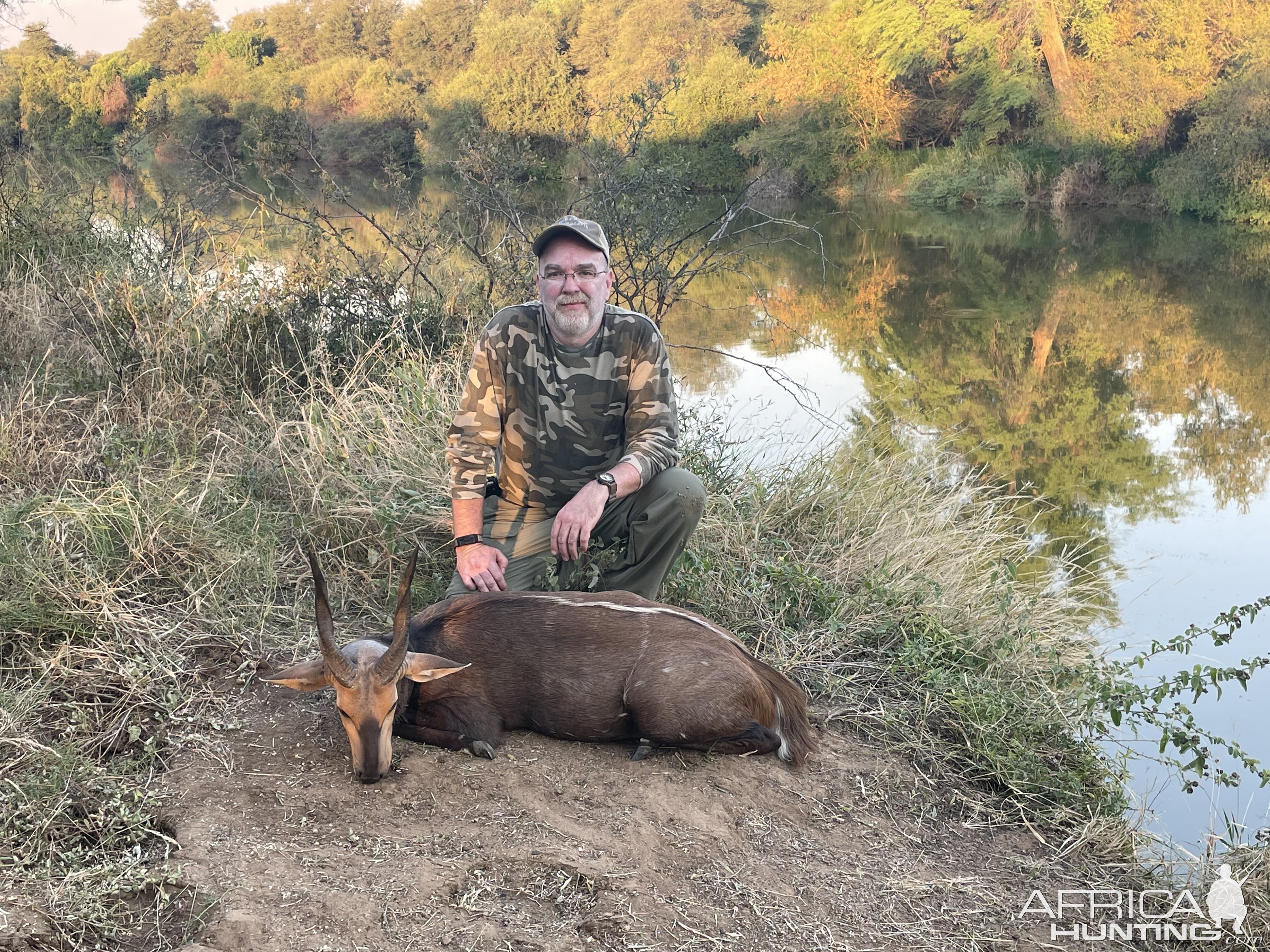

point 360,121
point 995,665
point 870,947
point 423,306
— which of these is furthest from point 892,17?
point 870,947

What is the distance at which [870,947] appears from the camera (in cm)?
369

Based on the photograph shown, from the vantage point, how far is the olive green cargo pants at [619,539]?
523 cm

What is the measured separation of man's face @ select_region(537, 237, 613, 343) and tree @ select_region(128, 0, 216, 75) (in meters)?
42.1

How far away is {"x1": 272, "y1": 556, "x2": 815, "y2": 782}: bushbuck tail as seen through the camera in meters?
4.38

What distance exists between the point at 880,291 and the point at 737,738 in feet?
50.9

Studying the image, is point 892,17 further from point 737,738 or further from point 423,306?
point 737,738

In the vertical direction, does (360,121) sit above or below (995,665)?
above

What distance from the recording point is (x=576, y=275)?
5.08 metres

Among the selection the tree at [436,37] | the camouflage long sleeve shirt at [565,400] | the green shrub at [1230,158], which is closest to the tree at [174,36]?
the tree at [436,37]

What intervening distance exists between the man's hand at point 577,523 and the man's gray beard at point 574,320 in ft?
2.68

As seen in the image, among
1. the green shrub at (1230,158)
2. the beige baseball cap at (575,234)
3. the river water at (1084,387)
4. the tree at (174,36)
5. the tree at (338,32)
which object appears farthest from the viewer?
the tree at (338,32)

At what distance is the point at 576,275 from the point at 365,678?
221cm

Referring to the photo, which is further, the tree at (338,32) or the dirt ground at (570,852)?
the tree at (338,32)

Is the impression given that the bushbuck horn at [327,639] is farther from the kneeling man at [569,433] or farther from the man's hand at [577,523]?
the man's hand at [577,523]
